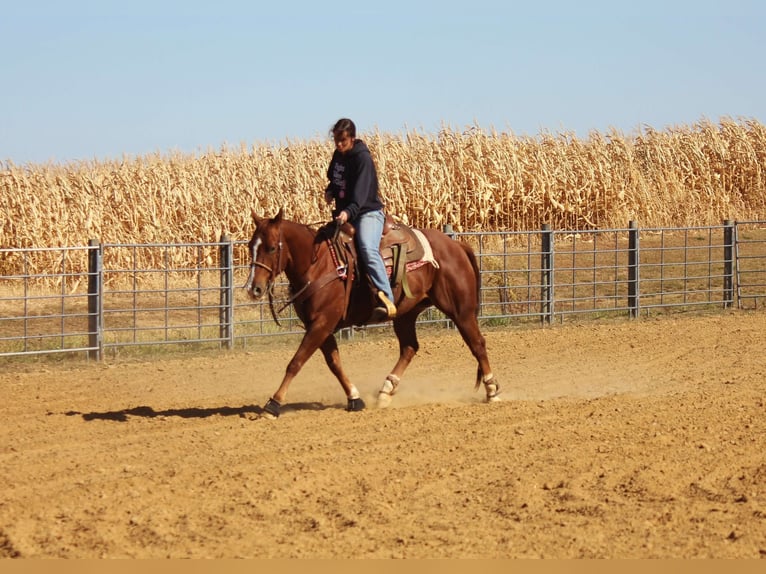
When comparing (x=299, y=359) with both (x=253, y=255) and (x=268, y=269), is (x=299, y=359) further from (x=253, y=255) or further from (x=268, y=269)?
(x=253, y=255)

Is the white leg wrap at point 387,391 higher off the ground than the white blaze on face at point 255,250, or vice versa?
the white blaze on face at point 255,250

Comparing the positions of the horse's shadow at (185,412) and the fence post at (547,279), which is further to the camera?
the fence post at (547,279)

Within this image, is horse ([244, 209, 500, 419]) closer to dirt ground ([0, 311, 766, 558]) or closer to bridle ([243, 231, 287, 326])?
bridle ([243, 231, 287, 326])

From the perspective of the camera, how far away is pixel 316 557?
5.49 m

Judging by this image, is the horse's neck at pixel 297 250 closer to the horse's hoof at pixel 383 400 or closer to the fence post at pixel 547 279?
the horse's hoof at pixel 383 400

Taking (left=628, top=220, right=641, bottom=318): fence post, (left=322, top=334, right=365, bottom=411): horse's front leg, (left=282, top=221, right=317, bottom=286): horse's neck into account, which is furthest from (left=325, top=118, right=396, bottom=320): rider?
(left=628, top=220, right=641, bottom=318): fence post

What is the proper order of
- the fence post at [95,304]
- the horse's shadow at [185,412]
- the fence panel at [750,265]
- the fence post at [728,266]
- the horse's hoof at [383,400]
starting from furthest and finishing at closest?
the fence post at [728,266]
the fence panel at [750,265]
the fence post at [95,304]
the horse's hoof at [383,400]
the horse's shadow at [185,412]

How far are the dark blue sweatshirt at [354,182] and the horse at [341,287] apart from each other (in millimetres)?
261

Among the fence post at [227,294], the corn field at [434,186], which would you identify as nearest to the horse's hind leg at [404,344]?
the fence post at [227,294]

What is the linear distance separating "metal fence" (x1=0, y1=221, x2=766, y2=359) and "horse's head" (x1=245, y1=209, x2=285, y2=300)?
450 centimetres

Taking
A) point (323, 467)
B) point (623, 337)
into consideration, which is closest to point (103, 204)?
point (623, 337)

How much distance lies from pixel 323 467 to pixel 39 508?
6.30 feet

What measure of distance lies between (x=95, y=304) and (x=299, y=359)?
5.48 metres

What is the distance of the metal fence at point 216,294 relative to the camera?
14.5 meters
